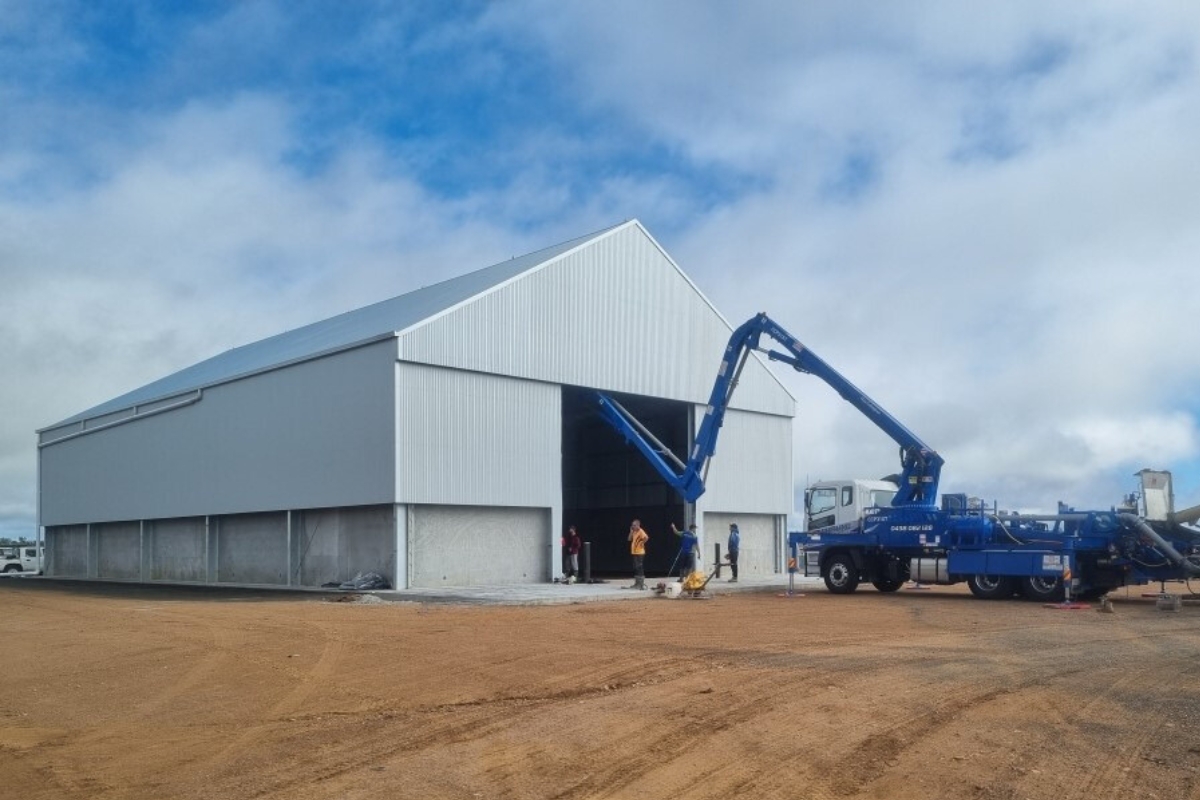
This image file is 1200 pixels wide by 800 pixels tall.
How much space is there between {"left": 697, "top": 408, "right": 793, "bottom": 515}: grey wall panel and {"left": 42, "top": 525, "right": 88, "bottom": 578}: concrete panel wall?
→ 27.1 metres

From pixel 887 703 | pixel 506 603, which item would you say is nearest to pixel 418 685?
pixel 887 703

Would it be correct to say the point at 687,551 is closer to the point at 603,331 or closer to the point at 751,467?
the point at 603,331

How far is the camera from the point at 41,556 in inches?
1969

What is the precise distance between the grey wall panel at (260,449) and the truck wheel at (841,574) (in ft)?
Result: 37.7

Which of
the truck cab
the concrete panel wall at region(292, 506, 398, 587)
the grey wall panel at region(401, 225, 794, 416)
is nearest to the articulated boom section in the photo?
the truck cab

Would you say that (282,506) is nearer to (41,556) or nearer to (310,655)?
(310,655)

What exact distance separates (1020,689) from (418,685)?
19.7 ft

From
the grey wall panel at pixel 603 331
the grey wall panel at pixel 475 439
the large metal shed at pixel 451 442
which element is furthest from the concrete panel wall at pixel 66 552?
the grey wall panel at pixel 603 331

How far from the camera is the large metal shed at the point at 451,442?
93.7 feet

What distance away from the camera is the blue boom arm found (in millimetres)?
27203

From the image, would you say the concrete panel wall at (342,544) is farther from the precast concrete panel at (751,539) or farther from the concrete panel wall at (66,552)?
the concrete panel wall at (66,552)

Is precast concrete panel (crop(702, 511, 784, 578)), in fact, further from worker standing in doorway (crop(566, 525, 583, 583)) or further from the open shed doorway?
worker standing in doorway (crop(566, 525, 583, 583))

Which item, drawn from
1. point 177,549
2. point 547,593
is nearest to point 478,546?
point 547,593

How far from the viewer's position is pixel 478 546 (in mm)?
29344
